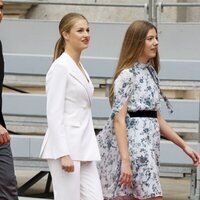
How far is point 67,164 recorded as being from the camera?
558cm

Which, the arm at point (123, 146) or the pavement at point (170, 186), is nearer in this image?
the arm at point (123, 146)

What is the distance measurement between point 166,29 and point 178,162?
241cm

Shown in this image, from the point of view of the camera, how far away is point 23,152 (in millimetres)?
9031

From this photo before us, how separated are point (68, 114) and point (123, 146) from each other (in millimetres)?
473

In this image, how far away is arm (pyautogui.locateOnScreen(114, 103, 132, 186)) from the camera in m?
5.95

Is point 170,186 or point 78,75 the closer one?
point 78,75

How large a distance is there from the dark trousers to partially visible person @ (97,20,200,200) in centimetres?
81

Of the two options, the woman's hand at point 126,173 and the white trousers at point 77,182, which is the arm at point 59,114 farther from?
the woman's hand at point 126,173

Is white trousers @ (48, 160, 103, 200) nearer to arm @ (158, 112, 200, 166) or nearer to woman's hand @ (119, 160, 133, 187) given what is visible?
woman's hand @ (119, 160, 133, 187)

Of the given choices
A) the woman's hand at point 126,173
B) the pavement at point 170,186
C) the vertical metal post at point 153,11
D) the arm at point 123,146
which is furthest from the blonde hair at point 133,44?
the vertical metal post at point 153,11

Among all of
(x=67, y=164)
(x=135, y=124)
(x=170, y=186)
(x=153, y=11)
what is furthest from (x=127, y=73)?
(x=170, y=186)

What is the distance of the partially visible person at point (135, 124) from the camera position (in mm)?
6047

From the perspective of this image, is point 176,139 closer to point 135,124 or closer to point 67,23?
point 135,124

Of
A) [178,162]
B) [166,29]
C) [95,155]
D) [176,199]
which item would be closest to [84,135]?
[95,155]
